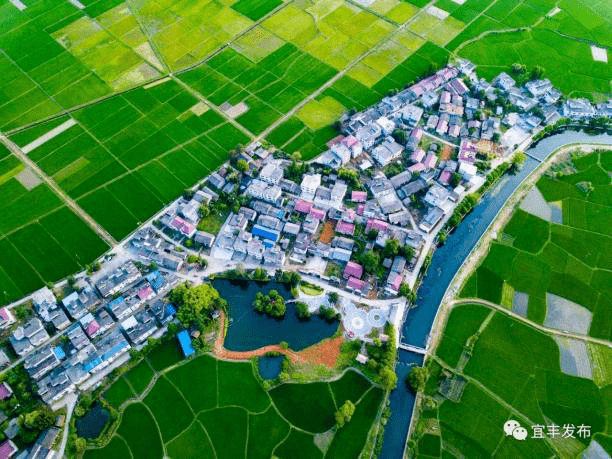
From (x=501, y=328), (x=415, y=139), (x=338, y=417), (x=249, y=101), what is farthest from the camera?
(x=249, y=101)

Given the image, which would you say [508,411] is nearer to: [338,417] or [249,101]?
[338,417]

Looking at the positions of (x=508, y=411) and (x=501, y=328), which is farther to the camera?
(x=501, y=328)

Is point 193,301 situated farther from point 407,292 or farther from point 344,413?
point 407,292

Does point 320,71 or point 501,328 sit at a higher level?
point 320,71

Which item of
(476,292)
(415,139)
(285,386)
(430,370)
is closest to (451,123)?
(415,139)

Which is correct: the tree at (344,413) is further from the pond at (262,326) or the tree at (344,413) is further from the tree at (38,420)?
the tree at (38,420)

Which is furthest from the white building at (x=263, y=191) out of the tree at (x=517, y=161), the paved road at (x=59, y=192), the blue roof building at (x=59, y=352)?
the tree at (x=517, y=161)
